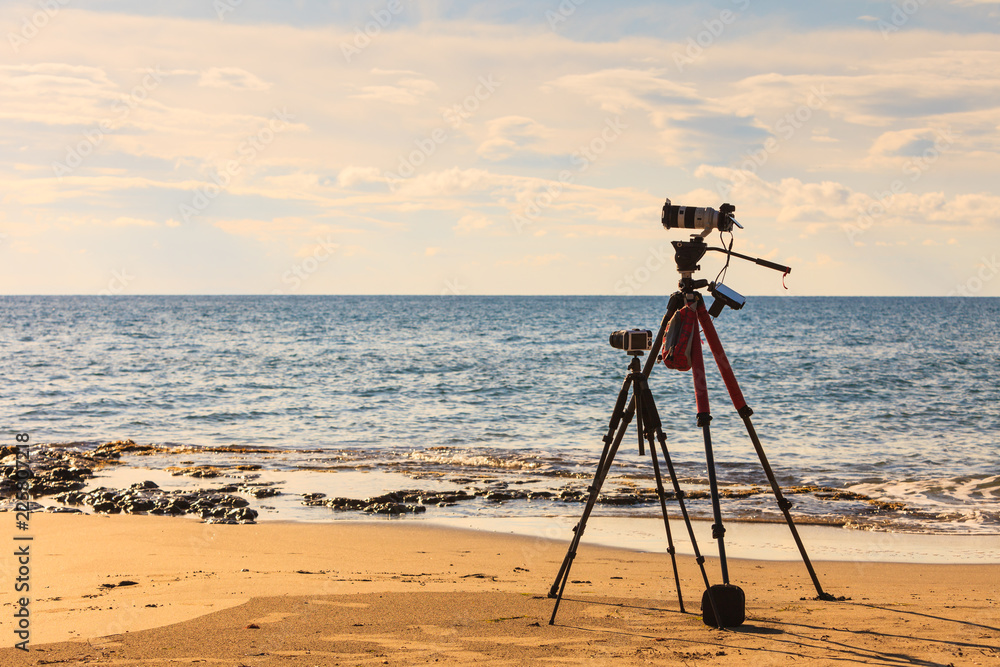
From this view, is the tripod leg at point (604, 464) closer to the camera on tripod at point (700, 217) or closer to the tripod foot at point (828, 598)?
the camera on tripod at point (700, 217)

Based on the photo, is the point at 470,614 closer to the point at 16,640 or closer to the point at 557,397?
the point at 16,640

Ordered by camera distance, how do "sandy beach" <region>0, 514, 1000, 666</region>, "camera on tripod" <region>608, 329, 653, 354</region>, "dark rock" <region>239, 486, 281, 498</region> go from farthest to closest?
"dark rock" <region>239, 486, 281, 498</region> < "camera on tripod" <region>608, 329, 653, 354</region> < "sandy beach" <region>0, 514, 1000, 666</region>

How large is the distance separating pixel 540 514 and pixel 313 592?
14.8ft

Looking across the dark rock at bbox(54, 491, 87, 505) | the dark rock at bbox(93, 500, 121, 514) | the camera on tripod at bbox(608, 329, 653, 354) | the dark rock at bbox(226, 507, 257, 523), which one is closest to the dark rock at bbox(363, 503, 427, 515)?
the dark rock at bbox(226, 507, 257, 523)

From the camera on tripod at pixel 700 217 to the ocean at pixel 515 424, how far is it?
18.0ft

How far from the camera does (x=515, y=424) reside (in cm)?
1784

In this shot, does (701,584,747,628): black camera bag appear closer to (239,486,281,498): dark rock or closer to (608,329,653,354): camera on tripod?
(608,329,653,354): camera on tripod

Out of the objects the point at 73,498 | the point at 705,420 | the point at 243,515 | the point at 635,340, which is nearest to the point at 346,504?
the point at 243,515

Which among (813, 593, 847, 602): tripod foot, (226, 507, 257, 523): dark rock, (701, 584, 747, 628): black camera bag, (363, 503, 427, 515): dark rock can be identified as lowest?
(363, 503, 427, 515): dark rock

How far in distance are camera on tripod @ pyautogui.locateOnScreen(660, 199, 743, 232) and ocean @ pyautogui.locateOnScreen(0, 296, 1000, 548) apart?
5.47 meters

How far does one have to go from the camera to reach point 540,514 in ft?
32.0

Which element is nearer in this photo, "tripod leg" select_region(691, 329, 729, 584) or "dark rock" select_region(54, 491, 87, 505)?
"tripod leg" select_region(691, 329, 729, 584)

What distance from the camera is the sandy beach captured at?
14.2 ft

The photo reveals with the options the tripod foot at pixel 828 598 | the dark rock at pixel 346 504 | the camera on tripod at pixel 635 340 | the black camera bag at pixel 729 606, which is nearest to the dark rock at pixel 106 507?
the dark rock at pixel 346 504
